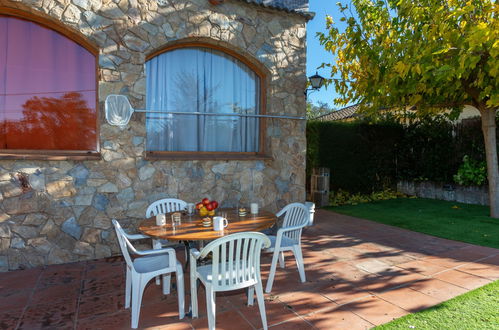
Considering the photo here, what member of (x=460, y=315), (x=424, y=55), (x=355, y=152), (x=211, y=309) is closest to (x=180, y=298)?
(x=211, y=309)

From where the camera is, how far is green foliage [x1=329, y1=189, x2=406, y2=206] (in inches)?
320

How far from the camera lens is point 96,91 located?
4230mm

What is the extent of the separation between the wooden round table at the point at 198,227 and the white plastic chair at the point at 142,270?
0.51 ft

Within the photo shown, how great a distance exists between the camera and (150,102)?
4633 mm

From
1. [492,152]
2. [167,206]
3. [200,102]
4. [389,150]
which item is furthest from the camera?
[389,150]

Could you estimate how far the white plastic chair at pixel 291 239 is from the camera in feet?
9.99

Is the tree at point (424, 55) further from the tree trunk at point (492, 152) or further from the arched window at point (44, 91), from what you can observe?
the arched window at point (44, 91)

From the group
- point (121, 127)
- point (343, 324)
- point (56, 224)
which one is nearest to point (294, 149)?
point (121, 127)

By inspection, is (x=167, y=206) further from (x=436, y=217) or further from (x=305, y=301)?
(x=436, y=217)

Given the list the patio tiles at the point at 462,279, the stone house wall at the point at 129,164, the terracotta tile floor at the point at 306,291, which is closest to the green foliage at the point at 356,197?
the stone house wall at the point at 129,164

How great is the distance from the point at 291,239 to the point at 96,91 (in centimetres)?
324

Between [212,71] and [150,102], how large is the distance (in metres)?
1.15

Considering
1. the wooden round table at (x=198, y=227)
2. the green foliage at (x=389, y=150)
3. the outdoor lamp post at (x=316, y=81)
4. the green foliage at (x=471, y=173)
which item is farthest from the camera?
the green foliage at (x=389, y=150)

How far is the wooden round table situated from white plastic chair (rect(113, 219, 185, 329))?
155mm
